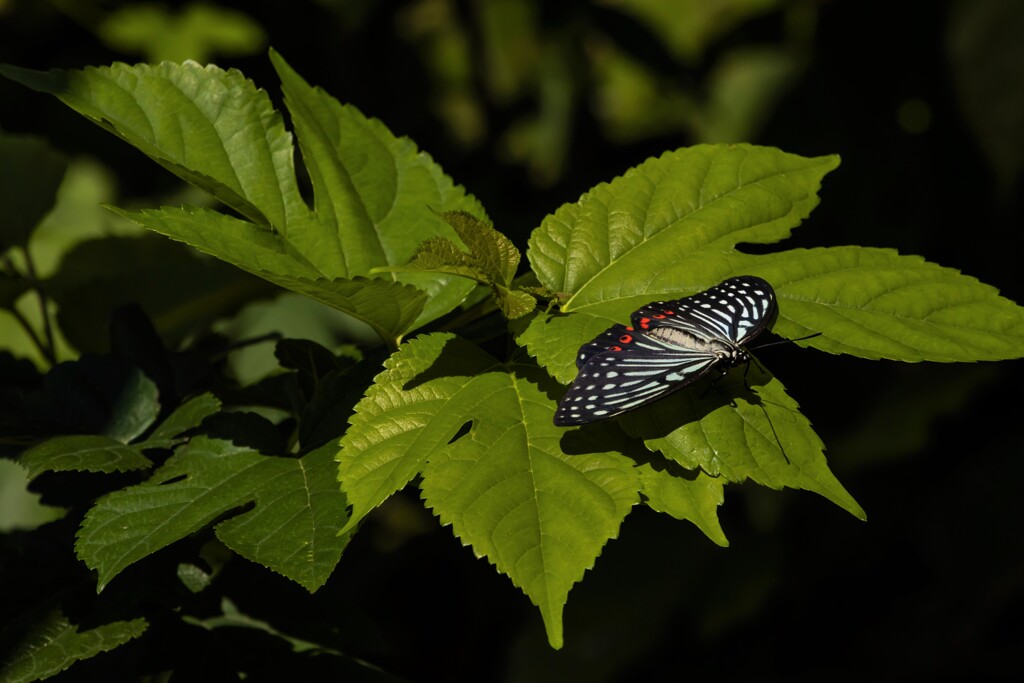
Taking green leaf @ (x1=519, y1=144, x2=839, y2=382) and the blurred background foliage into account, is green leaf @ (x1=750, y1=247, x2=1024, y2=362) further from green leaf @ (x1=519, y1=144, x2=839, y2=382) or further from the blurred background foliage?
the blurred background foliage

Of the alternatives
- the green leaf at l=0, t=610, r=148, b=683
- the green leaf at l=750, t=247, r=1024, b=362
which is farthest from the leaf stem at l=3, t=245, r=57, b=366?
the green leaf at l=750, t=247, r=1024, b=362

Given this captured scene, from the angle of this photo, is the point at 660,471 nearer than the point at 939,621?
Yes

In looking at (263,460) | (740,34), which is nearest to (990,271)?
(740,34)

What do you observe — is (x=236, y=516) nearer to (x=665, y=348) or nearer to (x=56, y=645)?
(x=56, y=645)

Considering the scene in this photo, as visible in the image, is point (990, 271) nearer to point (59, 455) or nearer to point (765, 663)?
point (765, 663)

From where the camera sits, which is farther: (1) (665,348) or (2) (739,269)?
(2) (739,269)

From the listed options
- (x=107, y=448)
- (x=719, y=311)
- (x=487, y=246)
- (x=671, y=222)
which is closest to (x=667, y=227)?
(x=671, y=222)

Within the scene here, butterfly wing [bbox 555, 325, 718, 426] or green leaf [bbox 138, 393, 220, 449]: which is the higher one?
butterfly wing [bbox 555, 325, 718, 426]
